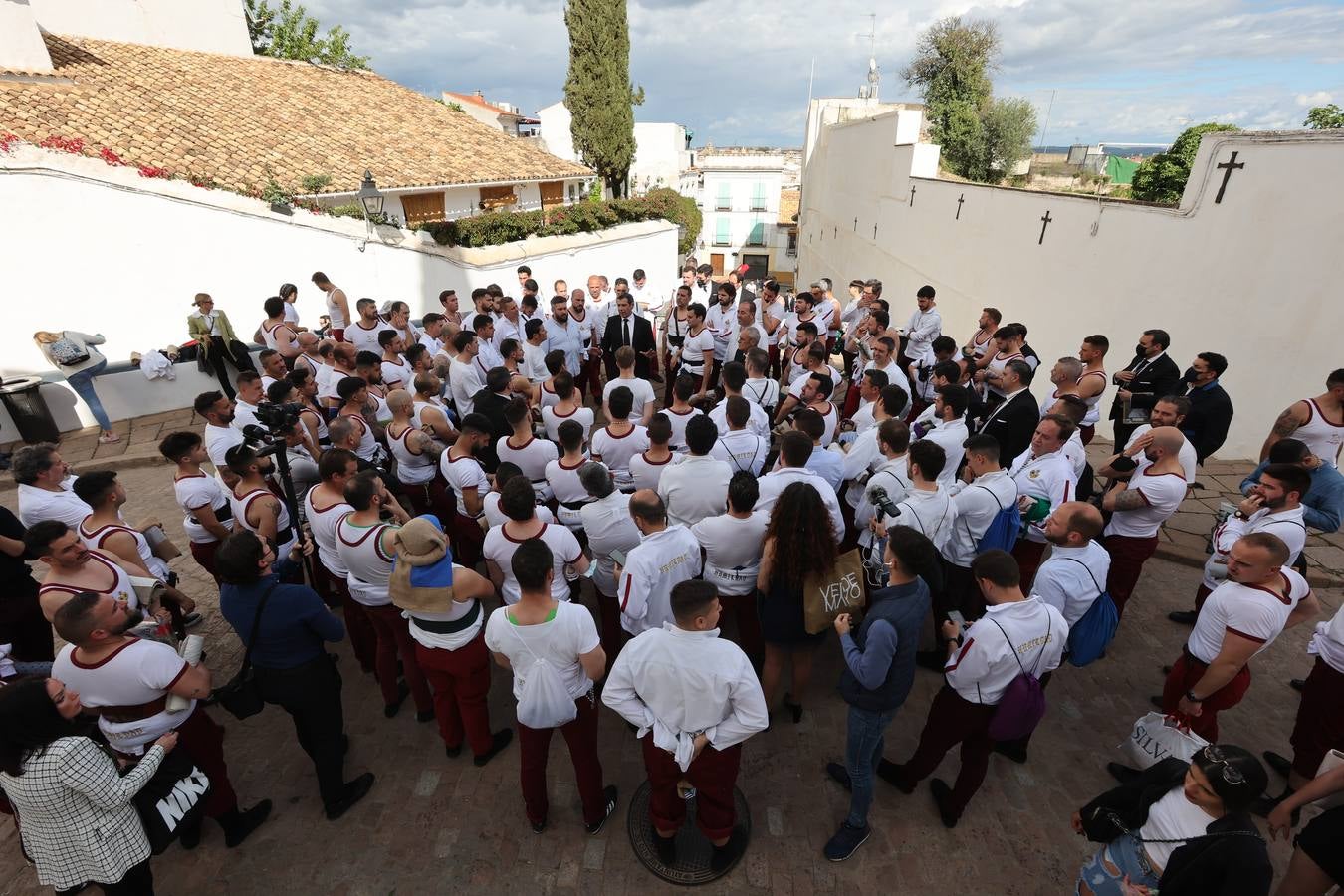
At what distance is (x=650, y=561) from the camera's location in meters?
3.40

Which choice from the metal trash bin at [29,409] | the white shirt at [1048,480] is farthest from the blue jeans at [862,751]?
the metal trash bin at [29,409]

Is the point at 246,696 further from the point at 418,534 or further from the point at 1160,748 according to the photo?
the point at 1160,748

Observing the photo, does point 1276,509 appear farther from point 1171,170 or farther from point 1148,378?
point 1171,170

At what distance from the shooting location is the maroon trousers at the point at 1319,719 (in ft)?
10.9

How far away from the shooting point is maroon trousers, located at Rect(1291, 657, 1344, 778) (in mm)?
3326

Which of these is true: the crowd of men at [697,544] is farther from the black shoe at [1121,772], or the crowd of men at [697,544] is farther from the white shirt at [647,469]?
the black shoe at [1121,772]

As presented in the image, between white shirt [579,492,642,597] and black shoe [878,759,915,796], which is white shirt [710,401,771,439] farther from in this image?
black shoe [878,759,915,796]

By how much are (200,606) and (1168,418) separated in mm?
8234

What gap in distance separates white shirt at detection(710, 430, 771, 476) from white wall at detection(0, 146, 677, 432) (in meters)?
9.79

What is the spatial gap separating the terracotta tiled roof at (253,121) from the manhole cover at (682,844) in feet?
45.4

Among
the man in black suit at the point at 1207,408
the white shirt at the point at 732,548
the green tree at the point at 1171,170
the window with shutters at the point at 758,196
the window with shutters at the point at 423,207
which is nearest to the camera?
the white shirt at the point at 732,548

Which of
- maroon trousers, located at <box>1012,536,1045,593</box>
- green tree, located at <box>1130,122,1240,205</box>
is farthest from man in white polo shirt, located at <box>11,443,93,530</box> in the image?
green tree, located at <box>1130,122,1240,205</box>

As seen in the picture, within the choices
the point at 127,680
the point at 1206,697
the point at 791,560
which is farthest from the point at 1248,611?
the point at 127,680

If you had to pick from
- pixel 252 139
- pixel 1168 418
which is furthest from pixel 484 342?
pixel 252 139
